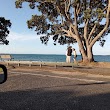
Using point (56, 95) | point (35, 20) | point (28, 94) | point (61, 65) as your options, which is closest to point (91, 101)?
point (56, 95)

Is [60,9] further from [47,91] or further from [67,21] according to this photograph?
[47,91]

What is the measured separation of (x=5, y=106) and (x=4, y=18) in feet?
130

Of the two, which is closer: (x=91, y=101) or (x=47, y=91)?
(x=91, y=101)

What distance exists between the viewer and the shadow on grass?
9594 mm

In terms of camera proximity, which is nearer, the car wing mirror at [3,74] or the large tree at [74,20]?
the car wing mirror at [3,74]

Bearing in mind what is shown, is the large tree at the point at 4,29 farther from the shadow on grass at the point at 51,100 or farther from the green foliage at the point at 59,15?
the shadow on grass at the point at 51,100

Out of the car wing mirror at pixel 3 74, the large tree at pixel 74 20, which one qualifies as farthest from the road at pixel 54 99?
the large tree at pixel 74 20

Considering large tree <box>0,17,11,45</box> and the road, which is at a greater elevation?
large tree <box>0,17,11,45</box>

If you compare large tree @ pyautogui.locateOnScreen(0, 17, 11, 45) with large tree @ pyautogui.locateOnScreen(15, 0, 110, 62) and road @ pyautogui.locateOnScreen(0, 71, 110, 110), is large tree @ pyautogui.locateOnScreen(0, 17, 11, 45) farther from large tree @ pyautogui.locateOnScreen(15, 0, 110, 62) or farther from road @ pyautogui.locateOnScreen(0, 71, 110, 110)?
road @ pyautogui.locateOnScreen(0, 71, 110, 110)

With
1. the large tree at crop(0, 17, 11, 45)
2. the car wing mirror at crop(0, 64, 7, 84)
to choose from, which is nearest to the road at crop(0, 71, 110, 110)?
the car wing mirror at crop(0, 64, 7, 84)

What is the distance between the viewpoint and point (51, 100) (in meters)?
10.8

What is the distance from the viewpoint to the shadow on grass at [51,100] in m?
9.59

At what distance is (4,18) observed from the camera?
48.4 meters

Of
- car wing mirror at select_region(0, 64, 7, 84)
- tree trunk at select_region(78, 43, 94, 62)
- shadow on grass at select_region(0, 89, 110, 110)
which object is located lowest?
shadow on grass at select_region(0, 89, 110, 110)
